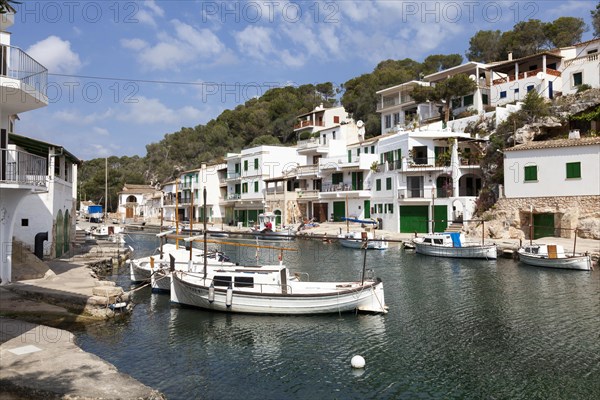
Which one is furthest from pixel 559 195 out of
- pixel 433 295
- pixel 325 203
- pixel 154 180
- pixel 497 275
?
pixel 154 180

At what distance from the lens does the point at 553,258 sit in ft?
109

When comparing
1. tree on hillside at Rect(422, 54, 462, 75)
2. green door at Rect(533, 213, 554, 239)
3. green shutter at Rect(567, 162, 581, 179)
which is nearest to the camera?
green shutter at Rect(567, 162, 581, 179)

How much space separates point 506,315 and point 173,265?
53.0ft

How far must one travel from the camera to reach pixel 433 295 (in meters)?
25.3

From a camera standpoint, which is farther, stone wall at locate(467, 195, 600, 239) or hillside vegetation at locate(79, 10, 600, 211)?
hillside vegetation at locate(79, 10, 600, 211)

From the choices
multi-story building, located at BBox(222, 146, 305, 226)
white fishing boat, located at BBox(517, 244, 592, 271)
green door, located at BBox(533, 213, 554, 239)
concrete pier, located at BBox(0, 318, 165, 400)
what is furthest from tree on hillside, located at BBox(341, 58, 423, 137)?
concrete pier, located at BBox(0, 318, 165, 400)

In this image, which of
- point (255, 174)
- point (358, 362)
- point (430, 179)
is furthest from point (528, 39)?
point (358, 362)

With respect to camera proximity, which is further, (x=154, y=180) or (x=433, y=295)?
(x=154, y=180)

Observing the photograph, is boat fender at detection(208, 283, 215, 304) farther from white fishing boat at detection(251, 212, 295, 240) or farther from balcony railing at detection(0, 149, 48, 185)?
white fishing boat at detection(251, 212, 295, 240)

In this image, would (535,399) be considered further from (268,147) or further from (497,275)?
(268,147)

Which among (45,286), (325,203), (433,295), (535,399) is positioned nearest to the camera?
(535,399)

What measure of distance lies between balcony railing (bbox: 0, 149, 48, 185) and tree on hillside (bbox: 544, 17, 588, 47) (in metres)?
74.8

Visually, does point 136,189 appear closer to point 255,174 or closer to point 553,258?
point 255,174

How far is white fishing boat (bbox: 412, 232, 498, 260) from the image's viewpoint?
37.8m
